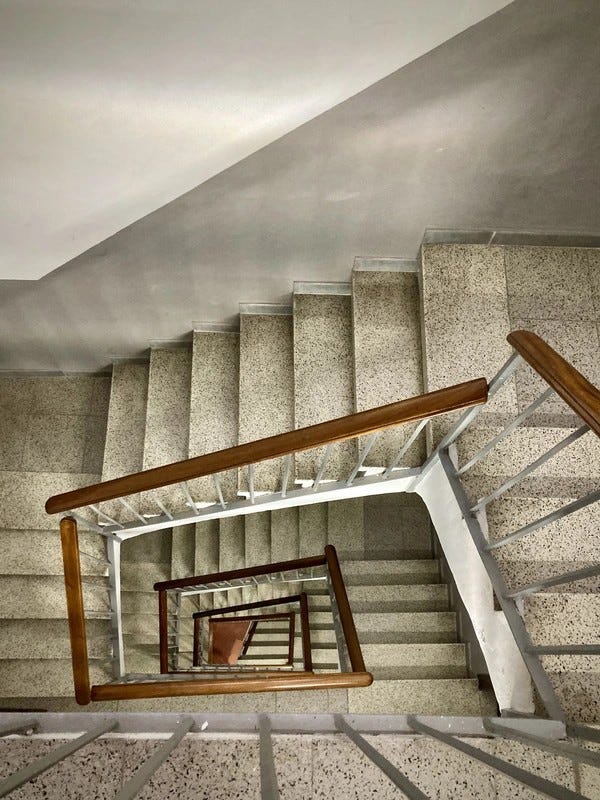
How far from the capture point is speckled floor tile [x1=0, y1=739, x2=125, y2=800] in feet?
4.24

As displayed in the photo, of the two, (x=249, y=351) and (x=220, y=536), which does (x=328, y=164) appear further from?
(x=220, y=536)

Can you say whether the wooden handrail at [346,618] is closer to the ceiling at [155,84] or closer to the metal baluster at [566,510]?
the metal baluster at [566,510]

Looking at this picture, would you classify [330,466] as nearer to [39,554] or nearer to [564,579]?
[564,579]

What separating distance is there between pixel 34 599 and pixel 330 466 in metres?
2.11

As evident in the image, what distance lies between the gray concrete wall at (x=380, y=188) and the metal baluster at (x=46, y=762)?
7.45ft

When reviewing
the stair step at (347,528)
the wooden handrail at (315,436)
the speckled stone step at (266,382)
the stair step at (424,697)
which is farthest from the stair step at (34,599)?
the stair step at (347,528)

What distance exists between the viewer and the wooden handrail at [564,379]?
1.34 meters

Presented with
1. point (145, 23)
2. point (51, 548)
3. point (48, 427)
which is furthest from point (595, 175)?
point (48, 427)

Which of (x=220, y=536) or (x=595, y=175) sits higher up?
(x=595, y=175)

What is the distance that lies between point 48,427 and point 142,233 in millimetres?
2349

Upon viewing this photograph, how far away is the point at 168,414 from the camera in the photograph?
165 inches

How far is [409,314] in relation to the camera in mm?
3512

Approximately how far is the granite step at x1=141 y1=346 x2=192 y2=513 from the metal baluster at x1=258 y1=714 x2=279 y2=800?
8.33 feet

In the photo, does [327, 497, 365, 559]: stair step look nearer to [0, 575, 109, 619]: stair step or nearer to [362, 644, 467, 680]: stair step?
[362, 644, 467, 680]: stair step
